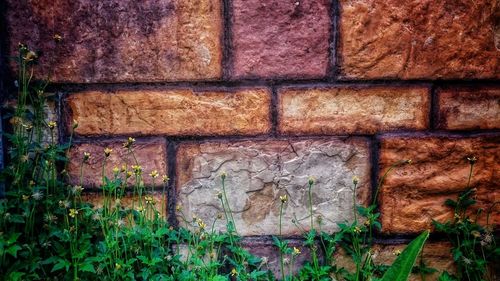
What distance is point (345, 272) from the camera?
1779mm

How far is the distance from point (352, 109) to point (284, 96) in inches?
10.6

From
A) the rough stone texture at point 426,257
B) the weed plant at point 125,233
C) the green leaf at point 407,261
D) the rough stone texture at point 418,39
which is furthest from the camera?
the rough stone texture at point 426,257

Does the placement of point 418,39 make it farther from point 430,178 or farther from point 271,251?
point 271,251

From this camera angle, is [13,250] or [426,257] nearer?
[13,250]

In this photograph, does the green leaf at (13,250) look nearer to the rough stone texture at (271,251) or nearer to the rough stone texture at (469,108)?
the rough stone texture at (271,251)

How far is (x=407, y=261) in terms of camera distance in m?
1.44

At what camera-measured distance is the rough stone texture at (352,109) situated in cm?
176

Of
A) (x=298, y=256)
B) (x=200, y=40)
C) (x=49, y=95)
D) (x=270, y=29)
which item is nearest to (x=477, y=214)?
(x=298, y=256)

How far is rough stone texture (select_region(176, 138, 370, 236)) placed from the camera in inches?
70.2

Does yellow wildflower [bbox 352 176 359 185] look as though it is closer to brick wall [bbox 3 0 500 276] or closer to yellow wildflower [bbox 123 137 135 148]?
brick wall [bbox 3 0 500 276]

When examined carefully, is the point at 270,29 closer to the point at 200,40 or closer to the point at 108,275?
the point at 200,40

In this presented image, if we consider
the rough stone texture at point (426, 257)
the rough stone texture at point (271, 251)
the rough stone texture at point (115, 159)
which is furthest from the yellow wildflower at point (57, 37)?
the rough stone texture at point (426, 257)

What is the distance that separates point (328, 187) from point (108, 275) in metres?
0.88

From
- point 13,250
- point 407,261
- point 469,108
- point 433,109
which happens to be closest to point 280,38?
point 433,109
